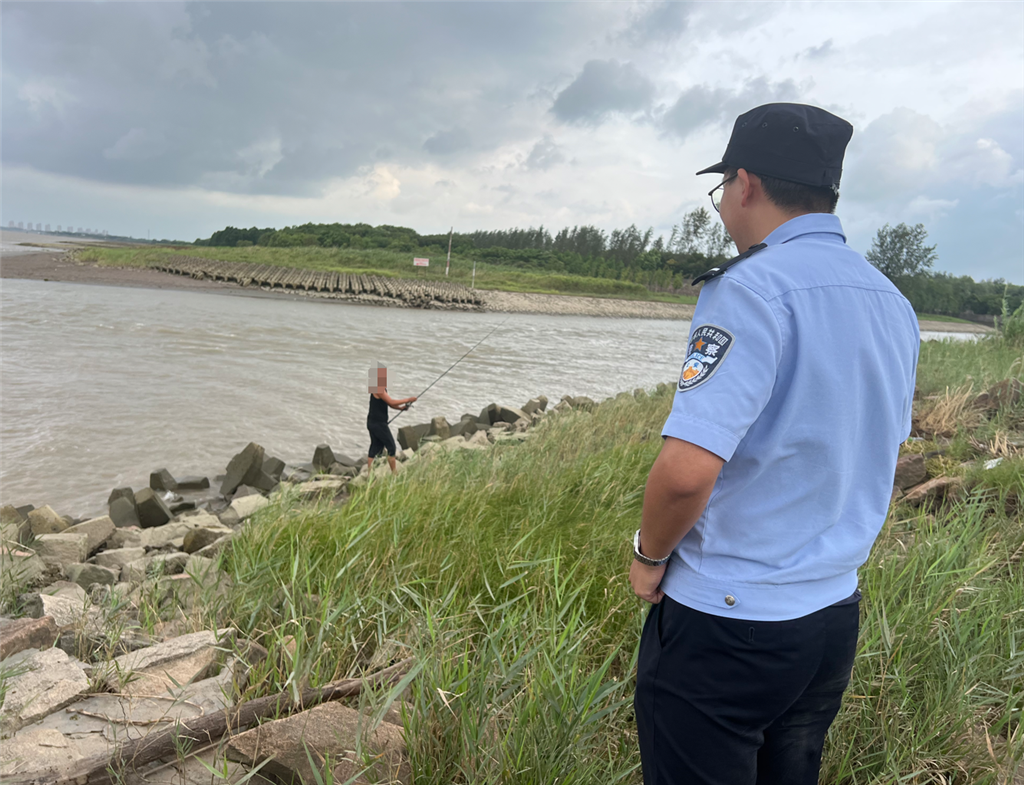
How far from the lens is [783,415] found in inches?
51.7

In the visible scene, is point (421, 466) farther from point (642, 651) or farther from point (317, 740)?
point (642, 651)

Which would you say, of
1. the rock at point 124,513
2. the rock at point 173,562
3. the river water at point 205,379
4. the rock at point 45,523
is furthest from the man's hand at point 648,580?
the river water at point 205,379

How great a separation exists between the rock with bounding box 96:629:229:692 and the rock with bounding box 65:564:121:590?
1931 millimetres

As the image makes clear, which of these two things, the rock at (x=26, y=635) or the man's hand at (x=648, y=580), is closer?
the man's hand at (x=648, y=580)

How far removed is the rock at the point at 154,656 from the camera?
2.34 meters

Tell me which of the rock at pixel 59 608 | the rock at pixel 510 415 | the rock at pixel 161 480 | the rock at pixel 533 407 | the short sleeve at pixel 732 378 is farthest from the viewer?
the rock at pixel 533 407

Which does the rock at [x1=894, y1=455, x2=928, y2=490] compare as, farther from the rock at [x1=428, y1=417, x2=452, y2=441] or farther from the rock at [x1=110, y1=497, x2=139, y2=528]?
the rock at [x1=110, y1=497, x2=139, y2=528]

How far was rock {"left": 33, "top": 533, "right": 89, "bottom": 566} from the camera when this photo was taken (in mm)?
4461

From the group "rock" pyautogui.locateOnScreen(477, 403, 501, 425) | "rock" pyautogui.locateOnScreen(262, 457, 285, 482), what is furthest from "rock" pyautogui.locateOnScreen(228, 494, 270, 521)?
"rock" pyautogui.locateOnScreen(477, 403, 501, 425)

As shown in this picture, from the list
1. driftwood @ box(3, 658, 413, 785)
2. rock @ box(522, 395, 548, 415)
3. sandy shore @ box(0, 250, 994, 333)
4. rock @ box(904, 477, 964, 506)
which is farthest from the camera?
sandy shore @ box(0, 250, 994, 333)

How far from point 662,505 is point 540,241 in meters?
98.3

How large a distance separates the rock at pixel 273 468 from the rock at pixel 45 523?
2277 mm

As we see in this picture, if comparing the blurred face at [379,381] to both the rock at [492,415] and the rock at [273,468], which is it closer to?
the rock at [273,468]

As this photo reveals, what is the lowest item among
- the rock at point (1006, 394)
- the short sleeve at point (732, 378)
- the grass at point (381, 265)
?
the rock at point (1006, 394)
